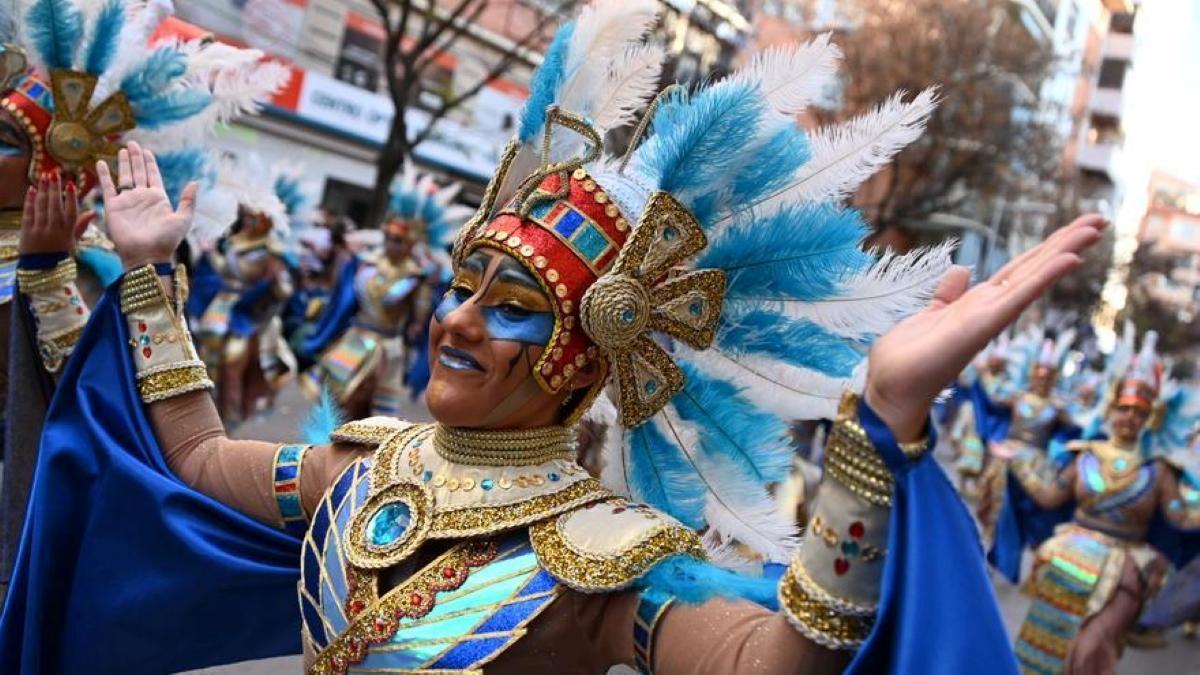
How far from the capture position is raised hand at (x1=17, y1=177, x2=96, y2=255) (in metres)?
2.81

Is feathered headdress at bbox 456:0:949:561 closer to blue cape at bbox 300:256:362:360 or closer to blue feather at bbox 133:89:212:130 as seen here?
blue feather at bbox 133:89:212:130

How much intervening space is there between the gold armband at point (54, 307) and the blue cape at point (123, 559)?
0.55 metres

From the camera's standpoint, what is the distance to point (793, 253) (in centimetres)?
207

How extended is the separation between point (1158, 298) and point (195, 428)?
135 ft

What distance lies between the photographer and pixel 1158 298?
127 ft

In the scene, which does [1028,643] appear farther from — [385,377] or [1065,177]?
[1065,177]

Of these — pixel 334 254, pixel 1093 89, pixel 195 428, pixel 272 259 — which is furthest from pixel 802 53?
pixel 1093 89

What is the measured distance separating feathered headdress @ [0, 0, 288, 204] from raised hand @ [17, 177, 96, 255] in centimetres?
45

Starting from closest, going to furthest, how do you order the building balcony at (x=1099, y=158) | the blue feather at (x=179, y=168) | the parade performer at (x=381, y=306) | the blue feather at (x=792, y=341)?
the blue feather at (x=792, y=341)
the blue feather at (x=179, y=168)
the parade performer at (x=381, y=306)
the building balcony at (x=1099, y=158)

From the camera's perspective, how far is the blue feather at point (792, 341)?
2.16 metres

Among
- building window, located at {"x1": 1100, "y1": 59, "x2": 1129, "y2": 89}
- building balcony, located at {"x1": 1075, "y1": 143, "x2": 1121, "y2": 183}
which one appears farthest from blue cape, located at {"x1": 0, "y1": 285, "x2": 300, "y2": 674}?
building window, located at {"x1": 1100, "y1": 59, "x2": 1129, "y2": 89}

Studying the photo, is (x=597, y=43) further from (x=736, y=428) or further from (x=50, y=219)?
(x=50, y=219)

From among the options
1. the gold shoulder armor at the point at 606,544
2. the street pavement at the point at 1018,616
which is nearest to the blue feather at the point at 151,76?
the gold shoulder armor at the point at 606,544

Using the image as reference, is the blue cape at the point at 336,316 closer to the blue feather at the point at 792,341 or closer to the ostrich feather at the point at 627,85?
the ostrich feather at the point at 627,85
